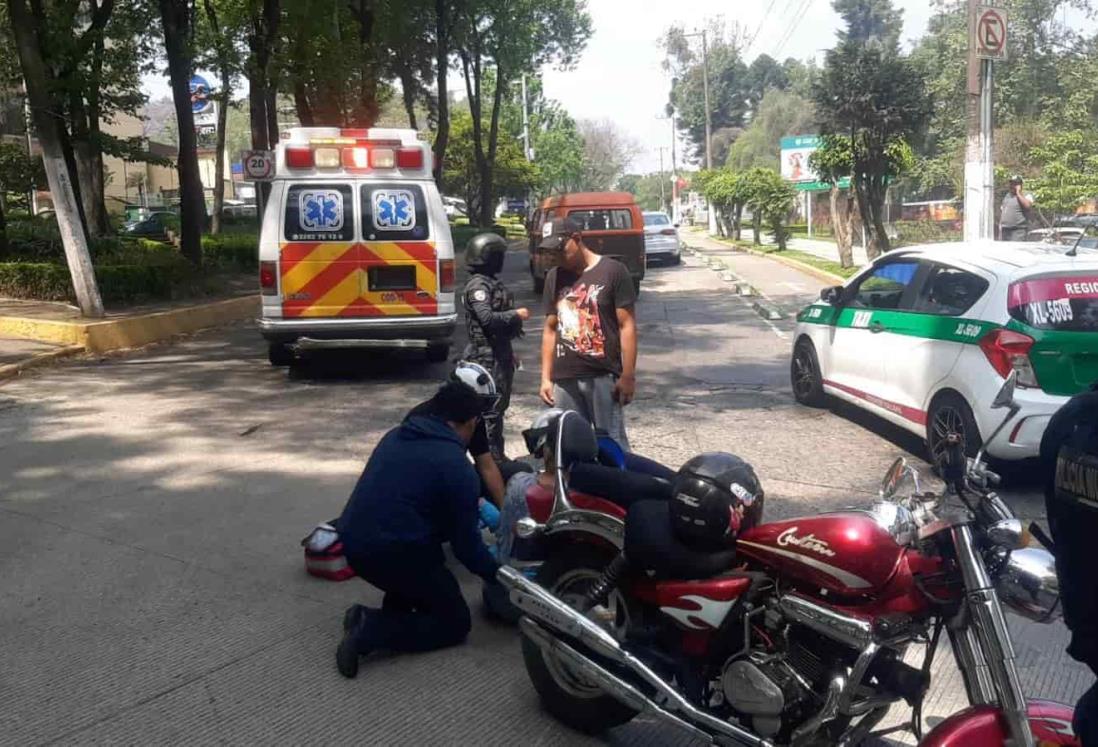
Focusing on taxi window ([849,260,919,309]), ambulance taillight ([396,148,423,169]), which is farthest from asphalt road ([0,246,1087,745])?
ambulance taillight ([396,148,423,169])

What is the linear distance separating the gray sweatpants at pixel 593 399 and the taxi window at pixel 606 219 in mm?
14017

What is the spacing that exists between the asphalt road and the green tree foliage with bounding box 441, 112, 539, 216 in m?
35.9

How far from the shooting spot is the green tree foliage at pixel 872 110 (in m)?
20.9

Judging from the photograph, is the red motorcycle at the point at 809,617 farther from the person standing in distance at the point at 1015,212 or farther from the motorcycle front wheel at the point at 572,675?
the person standing in distance at the point at 1015,212

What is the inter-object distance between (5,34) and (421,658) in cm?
2137

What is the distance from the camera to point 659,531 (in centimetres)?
339

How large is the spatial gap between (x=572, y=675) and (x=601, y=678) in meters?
0.38

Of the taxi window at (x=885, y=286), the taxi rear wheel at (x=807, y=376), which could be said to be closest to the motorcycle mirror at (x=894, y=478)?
the taxi window at (x=885, y=286)

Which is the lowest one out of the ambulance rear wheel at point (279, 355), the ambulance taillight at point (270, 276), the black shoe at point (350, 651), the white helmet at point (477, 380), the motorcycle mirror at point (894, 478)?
the black shoe at point (350, 651)

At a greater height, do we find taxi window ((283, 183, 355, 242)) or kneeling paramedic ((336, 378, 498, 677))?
taxi window ((283, 183, 355, 242))

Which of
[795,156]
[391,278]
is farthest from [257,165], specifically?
[795,156]

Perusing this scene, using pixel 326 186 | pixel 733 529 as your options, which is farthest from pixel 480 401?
pixel 326 186

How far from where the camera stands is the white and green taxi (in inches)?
250

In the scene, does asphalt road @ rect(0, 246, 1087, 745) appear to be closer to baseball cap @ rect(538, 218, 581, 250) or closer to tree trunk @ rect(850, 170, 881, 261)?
baseball cap @ rect(538, 218, 581, 250)
